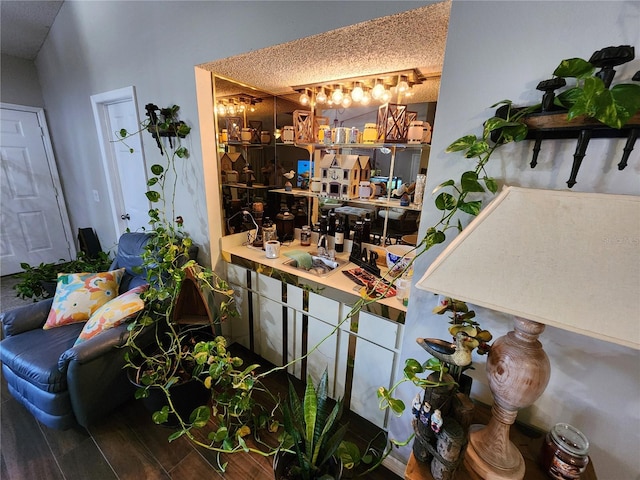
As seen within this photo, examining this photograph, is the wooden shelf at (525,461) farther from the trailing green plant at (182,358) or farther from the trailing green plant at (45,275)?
the trailing green plant at (45,275)

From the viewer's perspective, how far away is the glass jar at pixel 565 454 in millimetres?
646

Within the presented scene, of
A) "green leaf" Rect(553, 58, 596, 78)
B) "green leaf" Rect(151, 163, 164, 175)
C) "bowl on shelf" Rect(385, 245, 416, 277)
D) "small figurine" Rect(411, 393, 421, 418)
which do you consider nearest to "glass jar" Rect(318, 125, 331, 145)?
"bowl on shelf" Rect(385, 245, 416, 277)

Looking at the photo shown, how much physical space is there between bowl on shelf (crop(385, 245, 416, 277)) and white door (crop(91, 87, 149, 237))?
6.83 feet

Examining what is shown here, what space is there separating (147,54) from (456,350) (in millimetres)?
2434

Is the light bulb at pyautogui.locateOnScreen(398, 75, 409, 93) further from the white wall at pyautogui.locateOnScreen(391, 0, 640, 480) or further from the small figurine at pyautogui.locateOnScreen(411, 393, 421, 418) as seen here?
the small figurine at pyautogui.locateOnScreen(411, 393, 421, 418)

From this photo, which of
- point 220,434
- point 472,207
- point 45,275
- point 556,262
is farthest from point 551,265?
point 45,275

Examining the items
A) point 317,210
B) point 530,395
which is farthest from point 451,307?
point 317,210

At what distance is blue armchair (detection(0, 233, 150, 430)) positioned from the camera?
4.08 ft

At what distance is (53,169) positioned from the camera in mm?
2975

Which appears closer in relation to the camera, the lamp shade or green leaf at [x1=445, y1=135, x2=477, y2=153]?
the lamp shade

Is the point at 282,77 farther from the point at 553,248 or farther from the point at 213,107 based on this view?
the point at 553,248

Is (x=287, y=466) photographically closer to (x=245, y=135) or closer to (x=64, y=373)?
(x=64, y=373)

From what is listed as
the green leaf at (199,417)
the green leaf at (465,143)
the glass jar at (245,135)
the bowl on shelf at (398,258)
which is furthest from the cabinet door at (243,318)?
the green leaf at (465,143)

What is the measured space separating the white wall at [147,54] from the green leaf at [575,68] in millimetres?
560
